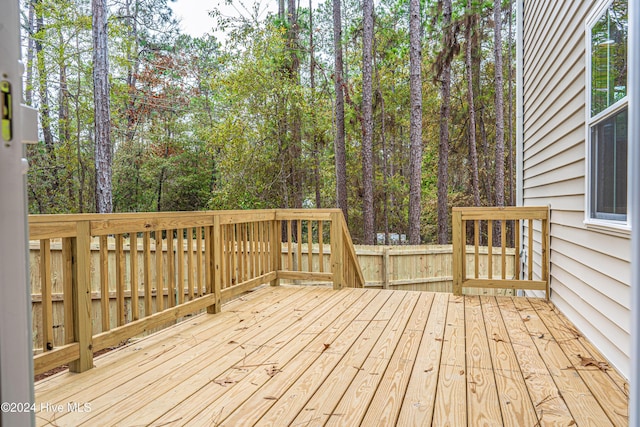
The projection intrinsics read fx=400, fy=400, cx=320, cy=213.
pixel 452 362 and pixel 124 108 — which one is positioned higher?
pixel 124 108

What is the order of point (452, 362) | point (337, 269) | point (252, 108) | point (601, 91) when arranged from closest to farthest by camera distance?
point (452, 362) < point (601, 91) < point (337, 269) < point (252, 108)

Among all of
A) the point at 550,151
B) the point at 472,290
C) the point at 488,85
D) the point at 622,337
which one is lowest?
the point at 472,290

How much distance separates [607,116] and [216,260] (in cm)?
315

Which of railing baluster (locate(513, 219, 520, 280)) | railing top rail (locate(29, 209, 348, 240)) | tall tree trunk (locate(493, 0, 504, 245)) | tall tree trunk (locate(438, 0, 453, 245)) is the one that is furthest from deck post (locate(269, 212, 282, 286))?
tall tree trunk (locate(493, 0, 504, 245))

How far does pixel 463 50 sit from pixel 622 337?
12744 millimetres

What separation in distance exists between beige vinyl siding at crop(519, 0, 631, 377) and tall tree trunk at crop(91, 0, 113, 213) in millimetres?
6804

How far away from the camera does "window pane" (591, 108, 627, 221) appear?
7.86 ft

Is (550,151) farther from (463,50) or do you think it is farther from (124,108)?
(124,108)

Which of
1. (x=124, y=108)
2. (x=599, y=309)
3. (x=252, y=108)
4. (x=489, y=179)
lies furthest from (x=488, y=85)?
(x=599, y=309)

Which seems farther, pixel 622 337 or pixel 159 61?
pixel 159 61

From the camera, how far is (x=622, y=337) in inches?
92.1

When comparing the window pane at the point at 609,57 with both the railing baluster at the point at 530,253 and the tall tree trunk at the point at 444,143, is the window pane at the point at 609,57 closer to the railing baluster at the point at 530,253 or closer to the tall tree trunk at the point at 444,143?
the railing baluster at the point at 530,253

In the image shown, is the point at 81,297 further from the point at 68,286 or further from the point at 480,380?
the point at 480,380

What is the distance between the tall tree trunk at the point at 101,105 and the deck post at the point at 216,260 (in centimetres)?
445
